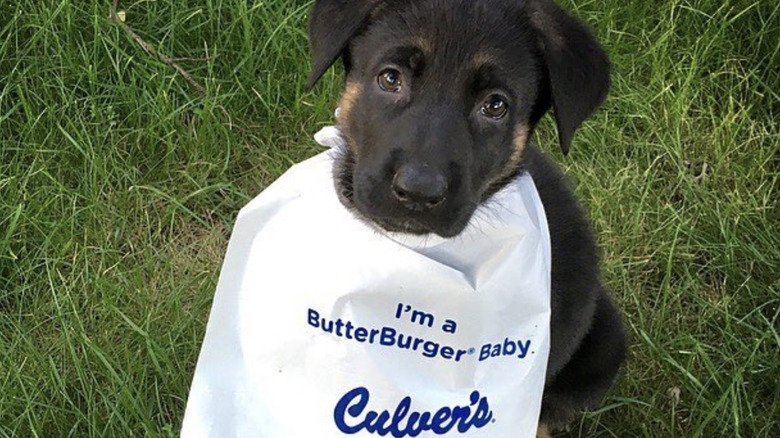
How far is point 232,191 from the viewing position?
13.6ft

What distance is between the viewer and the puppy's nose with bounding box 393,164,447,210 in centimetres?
260

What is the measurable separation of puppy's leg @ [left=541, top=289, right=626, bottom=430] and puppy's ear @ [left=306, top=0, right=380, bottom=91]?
1.35 meters

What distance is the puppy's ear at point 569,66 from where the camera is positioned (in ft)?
9.29

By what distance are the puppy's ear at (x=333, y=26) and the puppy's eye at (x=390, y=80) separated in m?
0.14

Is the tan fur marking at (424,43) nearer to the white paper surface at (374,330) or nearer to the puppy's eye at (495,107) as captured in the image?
the puppy's eye at (495,107)

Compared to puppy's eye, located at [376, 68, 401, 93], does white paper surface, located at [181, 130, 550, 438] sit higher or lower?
lower

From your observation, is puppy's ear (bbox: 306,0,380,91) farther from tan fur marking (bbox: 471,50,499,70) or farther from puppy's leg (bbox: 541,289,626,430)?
puppy's leg (bbox: 541,289,626,430)

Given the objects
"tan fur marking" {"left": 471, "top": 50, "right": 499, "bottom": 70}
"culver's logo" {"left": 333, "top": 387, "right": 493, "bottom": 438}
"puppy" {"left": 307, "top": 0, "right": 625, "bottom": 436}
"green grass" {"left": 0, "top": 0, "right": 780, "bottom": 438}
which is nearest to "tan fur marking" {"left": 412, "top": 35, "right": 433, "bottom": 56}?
"puppy" {"left": 307, "top": 0, "right": 625, "bottom": 436}

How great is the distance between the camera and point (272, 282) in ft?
9.66

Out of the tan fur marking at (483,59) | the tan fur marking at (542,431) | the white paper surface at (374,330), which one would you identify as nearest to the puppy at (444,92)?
the tan fur marking at (483,59)

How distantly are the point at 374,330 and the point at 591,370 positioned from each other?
1068 millimetres

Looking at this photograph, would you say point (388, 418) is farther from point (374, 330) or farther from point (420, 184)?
point (420, 184)

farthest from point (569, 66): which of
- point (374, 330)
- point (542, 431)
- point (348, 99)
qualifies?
point (542, 431)

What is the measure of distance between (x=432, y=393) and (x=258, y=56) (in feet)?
6.27
